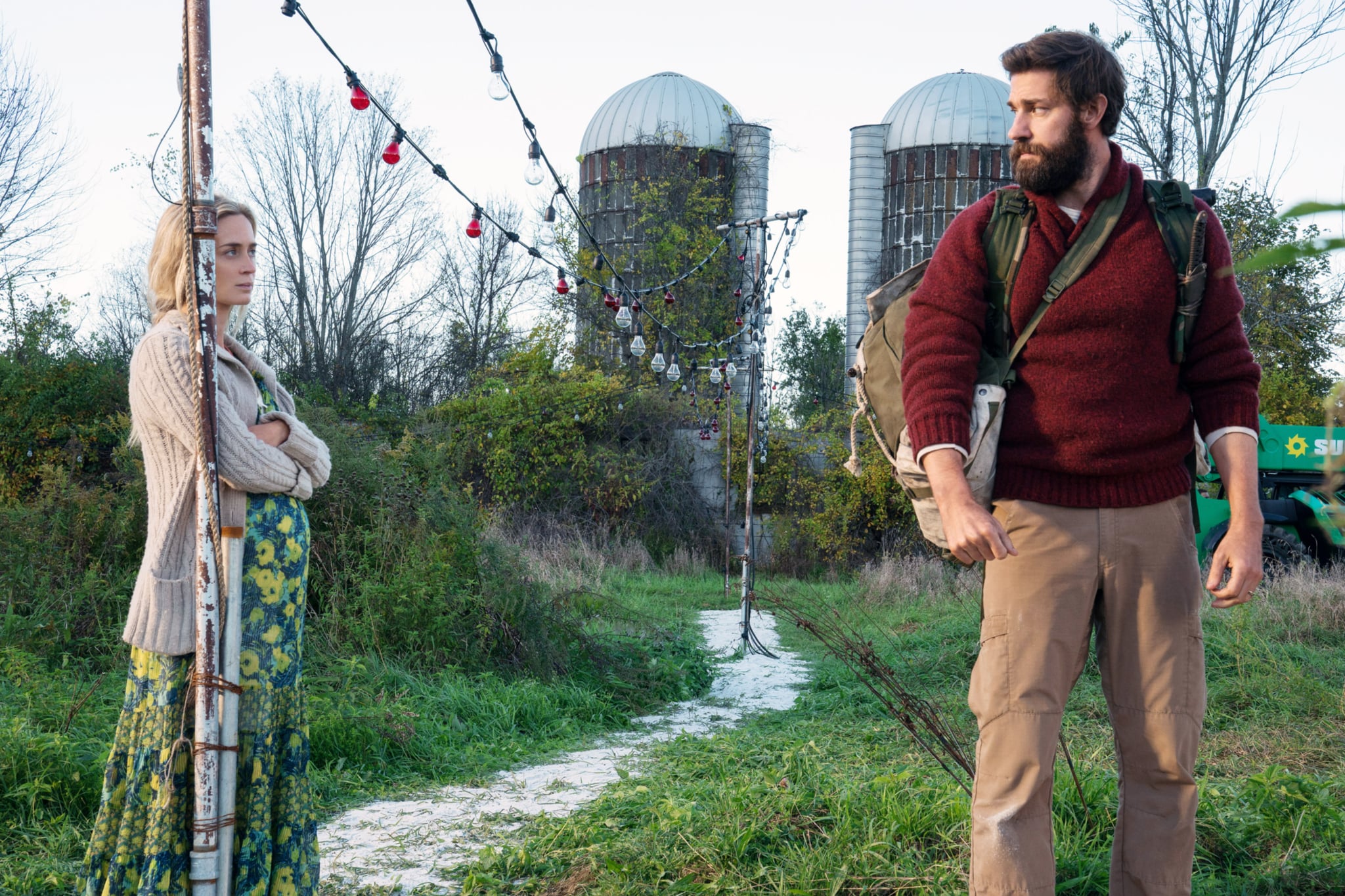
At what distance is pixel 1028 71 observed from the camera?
204 cm

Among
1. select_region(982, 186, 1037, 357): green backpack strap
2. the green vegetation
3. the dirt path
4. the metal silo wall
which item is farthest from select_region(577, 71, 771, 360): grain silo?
select_region(982, 186, 1037, 357): green backpack strap

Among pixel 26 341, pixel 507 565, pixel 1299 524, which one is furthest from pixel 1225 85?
pixel 26 341


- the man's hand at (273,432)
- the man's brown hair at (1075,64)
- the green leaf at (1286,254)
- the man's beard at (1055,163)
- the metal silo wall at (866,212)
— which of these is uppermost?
the metal silo wall at (866,212)

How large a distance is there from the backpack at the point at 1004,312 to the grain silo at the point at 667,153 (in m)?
17.6

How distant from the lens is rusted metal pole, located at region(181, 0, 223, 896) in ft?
6.45

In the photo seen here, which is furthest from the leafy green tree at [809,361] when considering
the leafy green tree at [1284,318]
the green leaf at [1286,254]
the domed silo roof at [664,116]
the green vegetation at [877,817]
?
the green leaf at [1286,254]

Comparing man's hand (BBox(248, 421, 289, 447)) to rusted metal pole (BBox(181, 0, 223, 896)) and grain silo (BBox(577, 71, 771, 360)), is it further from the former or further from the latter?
grain silo (BBox(577, 71, 771, 360))

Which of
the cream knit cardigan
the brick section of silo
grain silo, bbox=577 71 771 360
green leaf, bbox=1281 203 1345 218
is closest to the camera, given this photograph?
green leaf, bbox=1281 203 1345 218

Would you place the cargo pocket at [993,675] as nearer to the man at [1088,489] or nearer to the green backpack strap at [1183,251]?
the man at [1088,489]

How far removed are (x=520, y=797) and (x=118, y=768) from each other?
1.83 metres

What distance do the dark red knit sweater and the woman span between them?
1.44 metres

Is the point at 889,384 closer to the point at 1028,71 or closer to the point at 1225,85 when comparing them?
the point at 1028,71

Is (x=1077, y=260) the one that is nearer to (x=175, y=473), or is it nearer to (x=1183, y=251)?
(x=1183, y=251)

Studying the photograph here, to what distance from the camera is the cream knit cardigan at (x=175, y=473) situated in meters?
2.23
